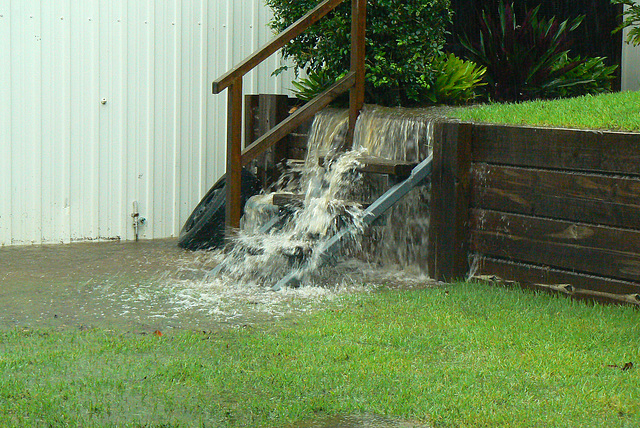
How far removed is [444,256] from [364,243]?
1.17m

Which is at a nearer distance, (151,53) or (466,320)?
(466,320)

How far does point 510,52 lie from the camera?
32.3 ft

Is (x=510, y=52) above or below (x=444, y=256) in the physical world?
above

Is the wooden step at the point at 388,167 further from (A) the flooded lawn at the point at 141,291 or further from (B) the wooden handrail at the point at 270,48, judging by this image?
(B) the wooden handrail at the point at 270,48

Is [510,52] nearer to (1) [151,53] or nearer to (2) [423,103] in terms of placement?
(2) [423,103]

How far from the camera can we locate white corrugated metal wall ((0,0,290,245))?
8.90 metres

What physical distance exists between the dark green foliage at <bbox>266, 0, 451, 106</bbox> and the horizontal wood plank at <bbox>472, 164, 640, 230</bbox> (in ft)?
6.92

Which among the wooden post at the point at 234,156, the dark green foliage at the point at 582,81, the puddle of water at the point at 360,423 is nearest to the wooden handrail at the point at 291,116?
the wooden post at the point at 234,156

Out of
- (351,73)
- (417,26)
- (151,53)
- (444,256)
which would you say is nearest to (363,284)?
(444,256)

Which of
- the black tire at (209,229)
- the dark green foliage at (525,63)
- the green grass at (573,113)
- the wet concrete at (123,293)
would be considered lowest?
the wet concrete at (123,293)

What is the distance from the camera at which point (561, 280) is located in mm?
6469

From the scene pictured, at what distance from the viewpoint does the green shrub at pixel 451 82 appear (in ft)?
29.9

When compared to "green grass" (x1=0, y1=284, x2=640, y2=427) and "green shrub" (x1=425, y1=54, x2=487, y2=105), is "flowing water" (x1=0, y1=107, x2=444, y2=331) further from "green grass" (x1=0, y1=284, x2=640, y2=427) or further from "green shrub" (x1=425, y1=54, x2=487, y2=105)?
"green shrub" (x1=425, y1=54, x2=487, y2=105)

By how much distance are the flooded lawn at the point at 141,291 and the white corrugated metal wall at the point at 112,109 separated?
699mm
